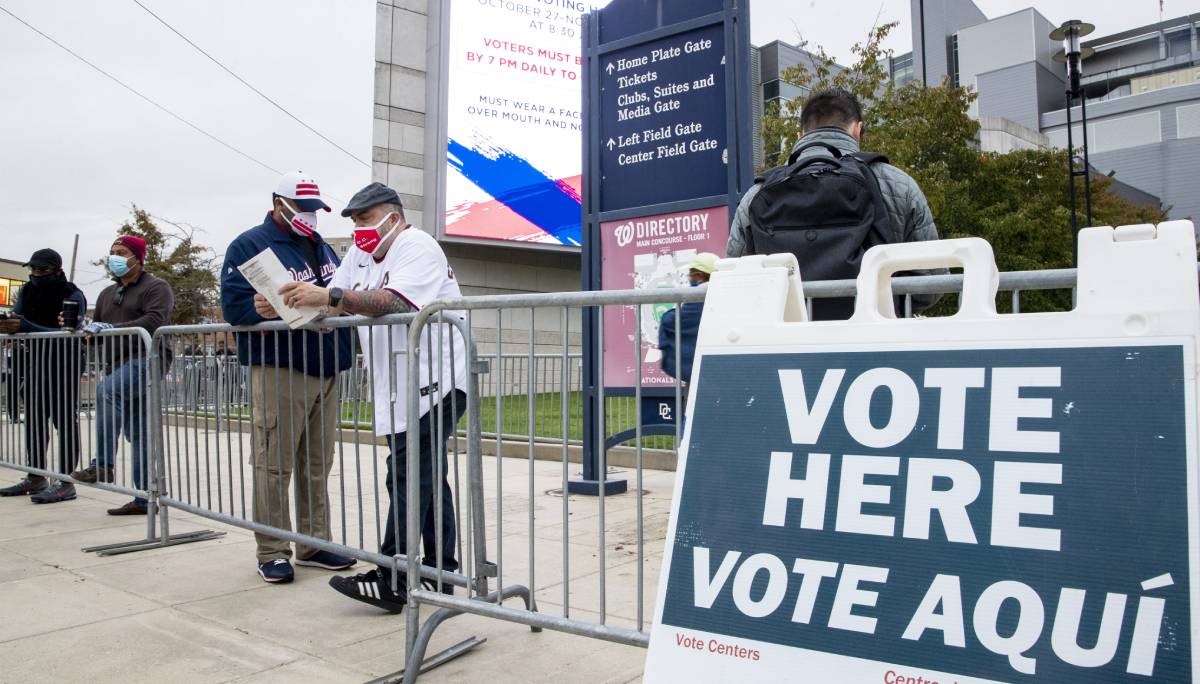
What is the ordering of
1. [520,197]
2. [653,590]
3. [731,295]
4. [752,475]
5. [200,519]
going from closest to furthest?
[752,475]
[731,295]
[653,590]
[200,519]
[520,197]

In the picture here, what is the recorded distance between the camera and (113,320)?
6719 millimetres

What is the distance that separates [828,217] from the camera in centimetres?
292

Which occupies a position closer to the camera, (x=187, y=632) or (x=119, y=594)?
(x=187, y=632)

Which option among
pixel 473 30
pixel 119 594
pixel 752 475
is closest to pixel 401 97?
pixel 473 30

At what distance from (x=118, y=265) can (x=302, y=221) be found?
272cm

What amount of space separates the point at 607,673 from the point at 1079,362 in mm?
Result: 2222

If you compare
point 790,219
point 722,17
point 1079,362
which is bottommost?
point 1079,362

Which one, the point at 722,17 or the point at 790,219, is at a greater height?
the point at 722,17

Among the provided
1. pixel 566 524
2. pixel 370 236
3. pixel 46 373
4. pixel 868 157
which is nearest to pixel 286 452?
pixel 370 236

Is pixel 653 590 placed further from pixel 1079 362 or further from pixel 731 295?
pixel 1079 362

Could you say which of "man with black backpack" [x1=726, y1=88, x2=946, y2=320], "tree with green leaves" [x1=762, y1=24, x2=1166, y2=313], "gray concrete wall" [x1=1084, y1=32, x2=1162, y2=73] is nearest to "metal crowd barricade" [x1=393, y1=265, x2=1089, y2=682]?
"man with black backpack" [x1=726, y1=88, x2=946, y2=320]

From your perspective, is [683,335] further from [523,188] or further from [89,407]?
[523,188]

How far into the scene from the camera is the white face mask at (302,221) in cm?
467

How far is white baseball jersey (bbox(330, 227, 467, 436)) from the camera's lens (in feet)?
12.4
